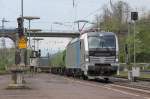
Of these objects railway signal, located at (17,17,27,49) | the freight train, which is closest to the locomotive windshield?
the freight train

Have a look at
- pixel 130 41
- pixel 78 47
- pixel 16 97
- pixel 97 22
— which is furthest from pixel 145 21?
pixel 16 97

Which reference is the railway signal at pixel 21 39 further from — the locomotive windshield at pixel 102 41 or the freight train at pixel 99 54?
the locomotive windshield at pixel 102 41

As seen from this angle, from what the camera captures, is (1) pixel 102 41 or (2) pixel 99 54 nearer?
(2) pixel 99 54

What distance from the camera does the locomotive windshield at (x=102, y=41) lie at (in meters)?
44.0

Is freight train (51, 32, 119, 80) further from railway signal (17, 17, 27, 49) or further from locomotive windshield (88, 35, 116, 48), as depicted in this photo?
railway signal (17, 17, 27, 49)

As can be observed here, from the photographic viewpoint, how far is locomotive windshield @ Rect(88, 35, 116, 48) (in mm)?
44000

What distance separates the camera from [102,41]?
44.2 m

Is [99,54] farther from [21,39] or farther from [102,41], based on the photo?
[21,39]

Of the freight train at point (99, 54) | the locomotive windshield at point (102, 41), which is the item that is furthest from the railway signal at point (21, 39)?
the locomotive windshield at point (102, 41)

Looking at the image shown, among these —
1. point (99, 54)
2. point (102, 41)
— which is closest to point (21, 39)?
point (99, 54)

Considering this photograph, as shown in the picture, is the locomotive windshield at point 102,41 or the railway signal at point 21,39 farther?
the locomotive windshield at point 102,41

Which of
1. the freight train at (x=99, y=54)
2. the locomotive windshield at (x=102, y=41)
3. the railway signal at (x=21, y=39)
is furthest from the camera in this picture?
the locomotive windshield at (x=102, y=41)

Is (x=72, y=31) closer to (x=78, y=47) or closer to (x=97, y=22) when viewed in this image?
(x=97, y=22)

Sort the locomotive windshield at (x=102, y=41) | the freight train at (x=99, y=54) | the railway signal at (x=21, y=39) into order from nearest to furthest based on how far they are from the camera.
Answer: the railway signal at (x=21, y=39) < the freight train at (x=99, y=54) < the locomotive windshield at (x=102, y=41)
